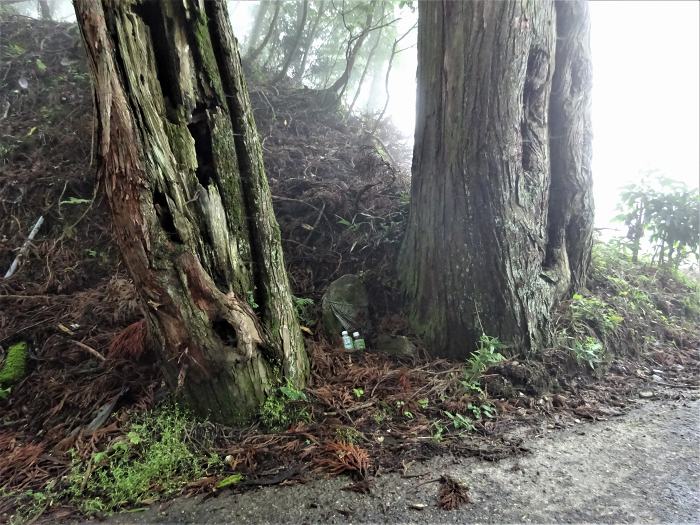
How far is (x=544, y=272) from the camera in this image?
3871 millimetres

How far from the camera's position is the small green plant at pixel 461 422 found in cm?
281

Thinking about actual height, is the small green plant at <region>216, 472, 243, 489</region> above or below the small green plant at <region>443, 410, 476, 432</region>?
below

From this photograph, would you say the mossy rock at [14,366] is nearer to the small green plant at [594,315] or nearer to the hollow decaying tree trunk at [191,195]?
the hollow decaying tree trunk at [191,195]

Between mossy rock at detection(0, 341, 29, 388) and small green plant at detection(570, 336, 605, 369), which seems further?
small green plant at detection(570, 336, 605, 369)

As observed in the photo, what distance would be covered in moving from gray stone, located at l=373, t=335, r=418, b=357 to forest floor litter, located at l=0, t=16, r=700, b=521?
8 centimetres

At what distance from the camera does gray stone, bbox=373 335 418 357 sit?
145 inches

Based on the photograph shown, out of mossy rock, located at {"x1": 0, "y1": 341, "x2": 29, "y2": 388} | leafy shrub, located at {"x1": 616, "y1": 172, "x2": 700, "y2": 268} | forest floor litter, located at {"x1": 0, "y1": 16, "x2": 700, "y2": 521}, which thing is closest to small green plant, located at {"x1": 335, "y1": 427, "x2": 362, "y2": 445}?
forest floor litter, located at {"x1": 0, "y1": 16, "x2": 700, "y2": 521}

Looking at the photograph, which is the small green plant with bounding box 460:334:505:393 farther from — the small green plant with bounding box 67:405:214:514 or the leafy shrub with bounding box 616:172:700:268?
the leafy shrub with bounding box 616:172:700:268

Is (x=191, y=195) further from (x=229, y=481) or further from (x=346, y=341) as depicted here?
(x=346, y=341)

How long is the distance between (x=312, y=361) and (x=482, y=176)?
7.24 ft

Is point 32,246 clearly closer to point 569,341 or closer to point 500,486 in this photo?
point 500,486

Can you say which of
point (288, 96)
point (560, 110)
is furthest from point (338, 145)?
point (560, 110)

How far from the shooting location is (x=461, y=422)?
Answer: 2826 millimetres

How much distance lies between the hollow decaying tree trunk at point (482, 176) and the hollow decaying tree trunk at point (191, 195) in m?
1.54
